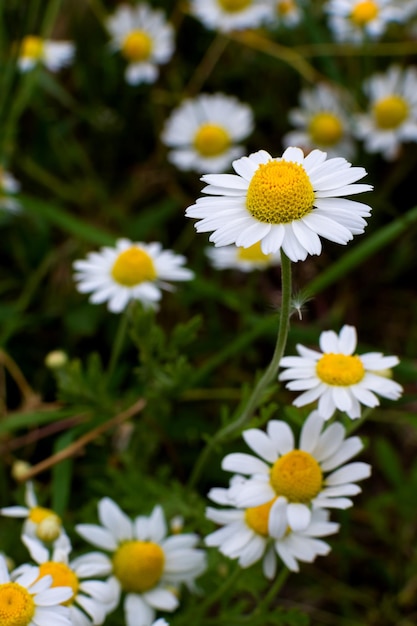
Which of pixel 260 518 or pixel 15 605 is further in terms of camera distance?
pixel 260 518

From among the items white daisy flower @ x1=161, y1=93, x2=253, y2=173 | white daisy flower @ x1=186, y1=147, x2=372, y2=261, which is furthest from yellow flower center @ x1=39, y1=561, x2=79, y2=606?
white daisy flower @ x1=161, y1=93, x2=253, y2=173

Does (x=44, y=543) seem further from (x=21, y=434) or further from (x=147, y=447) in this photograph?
(x=21, y=434)

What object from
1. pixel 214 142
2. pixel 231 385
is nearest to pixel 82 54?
pixel 214 142

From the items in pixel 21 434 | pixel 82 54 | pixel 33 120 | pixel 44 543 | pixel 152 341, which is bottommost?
pixel 44 543

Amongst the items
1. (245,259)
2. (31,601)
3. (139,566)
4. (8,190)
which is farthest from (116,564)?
(8,190)

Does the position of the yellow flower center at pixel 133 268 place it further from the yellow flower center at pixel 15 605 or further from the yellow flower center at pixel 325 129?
the yellow flower center at pixel 325 129

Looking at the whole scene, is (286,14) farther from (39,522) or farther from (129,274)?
(39,522)
